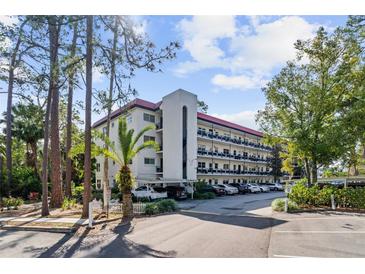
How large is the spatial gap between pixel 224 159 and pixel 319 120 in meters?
22.9

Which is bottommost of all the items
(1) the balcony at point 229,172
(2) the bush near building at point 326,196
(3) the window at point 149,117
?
(2) the bush near building at point 326,196

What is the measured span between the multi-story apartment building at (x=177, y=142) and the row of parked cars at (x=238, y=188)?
2.32 m

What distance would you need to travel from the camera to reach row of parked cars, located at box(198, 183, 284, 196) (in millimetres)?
29875

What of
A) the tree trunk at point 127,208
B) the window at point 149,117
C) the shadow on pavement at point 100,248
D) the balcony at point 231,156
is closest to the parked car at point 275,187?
the balcony at point 231,156

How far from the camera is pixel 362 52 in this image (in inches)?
630

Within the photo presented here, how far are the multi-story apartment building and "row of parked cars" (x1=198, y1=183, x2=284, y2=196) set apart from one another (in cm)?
232

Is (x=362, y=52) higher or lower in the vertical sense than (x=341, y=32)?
lower

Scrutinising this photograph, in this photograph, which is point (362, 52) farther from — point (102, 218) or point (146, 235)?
point (102, 218)

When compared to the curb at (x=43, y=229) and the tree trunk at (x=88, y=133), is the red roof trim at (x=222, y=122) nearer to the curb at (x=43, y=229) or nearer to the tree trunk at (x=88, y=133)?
the tree trunk at (x=88, y=133)

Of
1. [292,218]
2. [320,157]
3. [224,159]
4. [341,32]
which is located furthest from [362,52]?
[224,159]

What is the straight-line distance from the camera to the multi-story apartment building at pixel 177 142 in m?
29.5

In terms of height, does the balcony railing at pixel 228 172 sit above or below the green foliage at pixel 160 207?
above

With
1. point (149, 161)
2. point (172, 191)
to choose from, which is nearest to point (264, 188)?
point (149, 161)

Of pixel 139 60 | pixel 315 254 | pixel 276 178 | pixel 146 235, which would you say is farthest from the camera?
pixel 276 178
